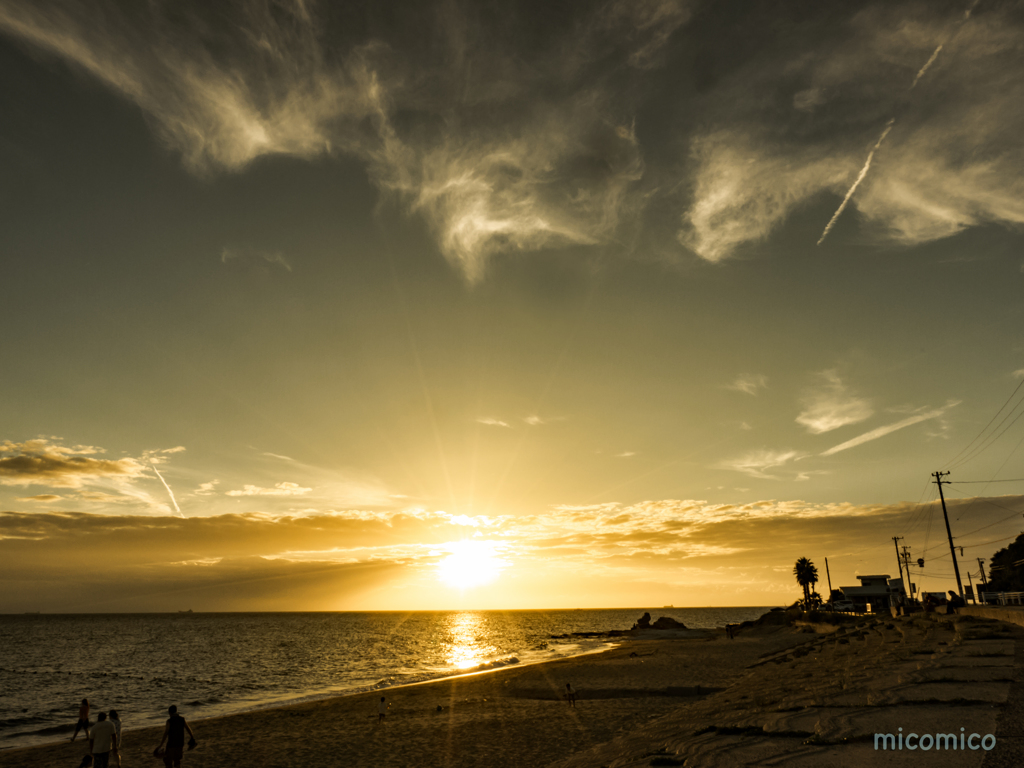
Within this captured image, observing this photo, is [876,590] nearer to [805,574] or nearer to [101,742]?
[805,574]

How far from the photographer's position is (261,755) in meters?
22.3

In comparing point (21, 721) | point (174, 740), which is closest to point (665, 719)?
point (174, 740)

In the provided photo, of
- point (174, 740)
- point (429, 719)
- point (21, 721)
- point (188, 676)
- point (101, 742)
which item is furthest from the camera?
point (188, 676)

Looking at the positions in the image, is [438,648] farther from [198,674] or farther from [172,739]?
[172,739]

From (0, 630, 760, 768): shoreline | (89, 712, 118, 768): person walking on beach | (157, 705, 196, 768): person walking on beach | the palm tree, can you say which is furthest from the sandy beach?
the palm tree

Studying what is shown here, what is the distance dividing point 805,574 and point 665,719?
111 metres

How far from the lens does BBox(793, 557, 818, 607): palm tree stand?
115206 millimetres

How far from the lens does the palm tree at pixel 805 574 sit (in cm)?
11521

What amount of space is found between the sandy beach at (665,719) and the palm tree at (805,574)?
286 ft

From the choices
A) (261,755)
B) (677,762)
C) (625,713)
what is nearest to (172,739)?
(261,755)

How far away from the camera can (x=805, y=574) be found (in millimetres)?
115312

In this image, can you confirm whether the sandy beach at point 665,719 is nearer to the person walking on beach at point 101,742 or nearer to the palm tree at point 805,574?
the person walking on beach at point 101,742

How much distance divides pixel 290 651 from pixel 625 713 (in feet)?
261

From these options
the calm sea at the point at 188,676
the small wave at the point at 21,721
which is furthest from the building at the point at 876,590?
the small wave at the point at 21,721
